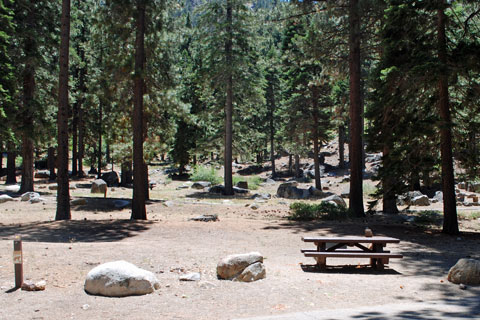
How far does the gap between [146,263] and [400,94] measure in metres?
9.31

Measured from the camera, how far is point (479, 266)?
23.8ft

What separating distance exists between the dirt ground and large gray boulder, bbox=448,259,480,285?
0.26 metres

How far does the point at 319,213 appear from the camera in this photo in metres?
16.7

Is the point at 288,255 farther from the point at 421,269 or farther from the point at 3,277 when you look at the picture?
the point at 3,277

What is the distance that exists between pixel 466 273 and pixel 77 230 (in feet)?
33.8

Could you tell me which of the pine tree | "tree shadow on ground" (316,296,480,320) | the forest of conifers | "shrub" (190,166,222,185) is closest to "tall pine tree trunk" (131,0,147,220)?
the forest of conifers

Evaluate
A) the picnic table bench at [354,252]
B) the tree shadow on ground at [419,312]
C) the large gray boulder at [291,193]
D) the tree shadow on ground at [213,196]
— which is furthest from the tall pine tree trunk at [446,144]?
the tree shadow on ground at [213,196]

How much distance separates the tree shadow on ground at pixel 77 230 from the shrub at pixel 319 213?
570 centimetres

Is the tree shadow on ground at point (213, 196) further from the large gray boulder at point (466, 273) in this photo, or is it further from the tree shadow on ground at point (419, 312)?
the tree shadow on ground at point (419, 312)

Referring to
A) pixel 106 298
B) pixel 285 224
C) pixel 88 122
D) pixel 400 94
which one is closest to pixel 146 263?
pixel 106 298

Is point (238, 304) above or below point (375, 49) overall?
below

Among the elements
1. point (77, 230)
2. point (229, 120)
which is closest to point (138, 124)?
point (77, 230)

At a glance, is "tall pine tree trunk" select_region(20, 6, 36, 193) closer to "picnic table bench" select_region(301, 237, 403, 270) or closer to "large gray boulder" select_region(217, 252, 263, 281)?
"large gray boulder" select_region(217, 252, 263, 281)

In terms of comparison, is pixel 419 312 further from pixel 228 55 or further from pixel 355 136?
pixel 228 55
